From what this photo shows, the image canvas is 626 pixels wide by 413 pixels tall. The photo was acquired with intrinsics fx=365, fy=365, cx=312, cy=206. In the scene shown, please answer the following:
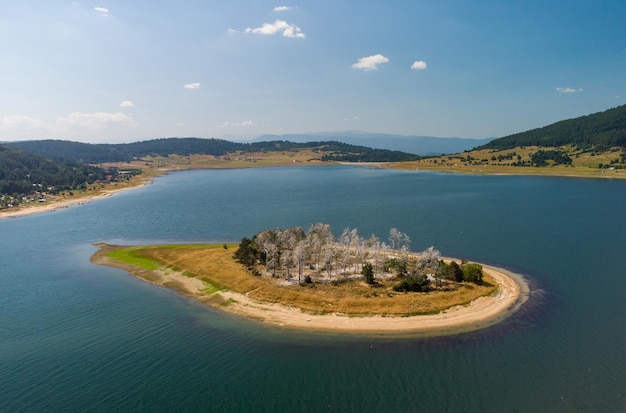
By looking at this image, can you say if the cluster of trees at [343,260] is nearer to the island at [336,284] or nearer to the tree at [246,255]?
the tree at [246,255]

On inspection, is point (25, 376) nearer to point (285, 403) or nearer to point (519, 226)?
point (285, 403)

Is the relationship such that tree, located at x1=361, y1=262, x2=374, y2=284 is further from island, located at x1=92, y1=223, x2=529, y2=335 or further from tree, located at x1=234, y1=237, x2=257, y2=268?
tree, located at x1=234, y1=237, x2=257, y2=268

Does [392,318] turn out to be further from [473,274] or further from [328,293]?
[473,274]

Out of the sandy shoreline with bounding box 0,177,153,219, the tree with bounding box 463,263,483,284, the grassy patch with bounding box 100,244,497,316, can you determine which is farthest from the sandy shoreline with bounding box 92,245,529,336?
the sandy shoreline with bounding box 0,177,153,219

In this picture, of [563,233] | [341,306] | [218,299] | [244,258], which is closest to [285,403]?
[341,306]

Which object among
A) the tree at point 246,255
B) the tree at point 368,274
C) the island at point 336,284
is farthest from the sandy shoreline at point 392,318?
the tree at point 246,255
